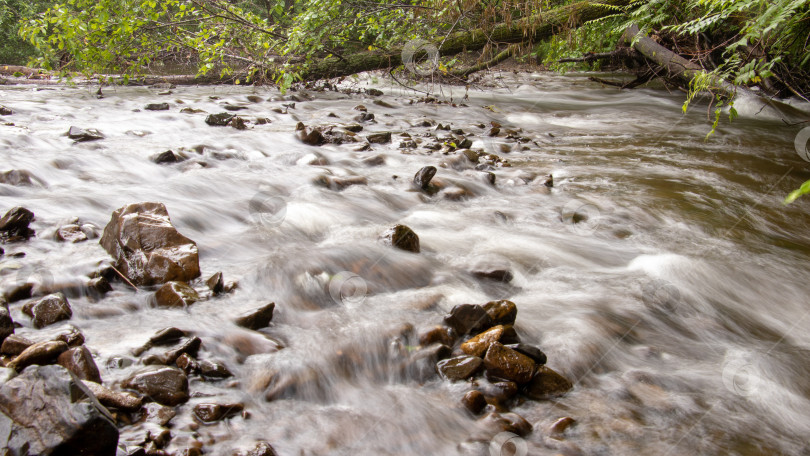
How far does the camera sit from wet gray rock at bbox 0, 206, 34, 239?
3.08 m

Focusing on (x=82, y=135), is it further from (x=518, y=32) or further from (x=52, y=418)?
(x=518, y=32)

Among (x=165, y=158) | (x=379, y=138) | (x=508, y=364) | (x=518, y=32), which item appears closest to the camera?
(x=508, y=364)

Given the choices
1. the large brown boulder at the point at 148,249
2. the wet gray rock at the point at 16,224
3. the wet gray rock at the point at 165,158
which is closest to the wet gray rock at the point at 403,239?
the large brown boulder at the point at 148,249

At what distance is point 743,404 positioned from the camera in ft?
7.50

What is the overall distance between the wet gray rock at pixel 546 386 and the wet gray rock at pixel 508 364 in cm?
4

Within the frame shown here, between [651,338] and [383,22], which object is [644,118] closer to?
[383,22]

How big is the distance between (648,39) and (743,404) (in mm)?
7658

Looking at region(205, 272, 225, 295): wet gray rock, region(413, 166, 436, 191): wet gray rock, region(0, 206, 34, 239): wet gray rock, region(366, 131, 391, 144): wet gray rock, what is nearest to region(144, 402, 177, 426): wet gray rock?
region(205, 272, 225, 295): wet gray rock

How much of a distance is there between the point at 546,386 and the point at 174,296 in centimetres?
188

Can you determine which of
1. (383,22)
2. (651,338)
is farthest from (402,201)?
(383,22)

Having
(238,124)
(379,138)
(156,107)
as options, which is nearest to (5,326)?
(379,138)

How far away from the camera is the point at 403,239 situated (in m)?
3.64

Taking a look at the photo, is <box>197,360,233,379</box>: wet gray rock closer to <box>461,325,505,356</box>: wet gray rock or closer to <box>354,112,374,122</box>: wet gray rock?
<box>461,325,505,356</box>: wet gray rock

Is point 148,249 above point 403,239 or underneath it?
above
